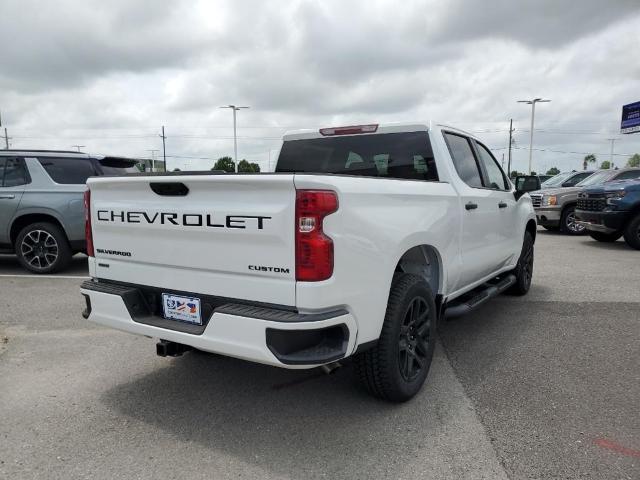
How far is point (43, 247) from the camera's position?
7289 millimetres

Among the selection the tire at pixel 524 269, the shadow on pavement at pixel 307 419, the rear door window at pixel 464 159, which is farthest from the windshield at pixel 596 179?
the shadow on pavement at pixel 307 419

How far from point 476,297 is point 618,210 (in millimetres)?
7399

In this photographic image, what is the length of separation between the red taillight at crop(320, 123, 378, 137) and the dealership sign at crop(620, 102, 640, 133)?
4549 centimetres

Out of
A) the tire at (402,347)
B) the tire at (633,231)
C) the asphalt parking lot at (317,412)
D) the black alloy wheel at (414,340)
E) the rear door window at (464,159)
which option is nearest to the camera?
the asphalt parking lot at (317,412)

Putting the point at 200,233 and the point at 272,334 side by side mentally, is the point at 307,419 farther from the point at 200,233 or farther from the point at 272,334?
the point at 200,233

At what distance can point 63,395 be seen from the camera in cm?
335

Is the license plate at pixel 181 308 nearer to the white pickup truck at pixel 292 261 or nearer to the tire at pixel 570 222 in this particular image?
the white pickup truck at pixel 292 261

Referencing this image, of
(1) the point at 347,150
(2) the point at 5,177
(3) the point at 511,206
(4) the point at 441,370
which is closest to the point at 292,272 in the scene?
(4) the point at 441,370

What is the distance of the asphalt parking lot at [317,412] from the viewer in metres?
2.55

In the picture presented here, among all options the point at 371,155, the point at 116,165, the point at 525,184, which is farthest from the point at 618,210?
the point at 116,165

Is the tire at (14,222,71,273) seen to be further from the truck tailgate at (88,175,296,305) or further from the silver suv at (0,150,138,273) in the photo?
the truck tailgate at (88,175,296,305)

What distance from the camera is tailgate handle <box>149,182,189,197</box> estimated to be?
2814mm

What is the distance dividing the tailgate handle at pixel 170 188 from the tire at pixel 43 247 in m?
5.10

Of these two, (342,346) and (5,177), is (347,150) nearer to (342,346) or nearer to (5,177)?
(342,346)
